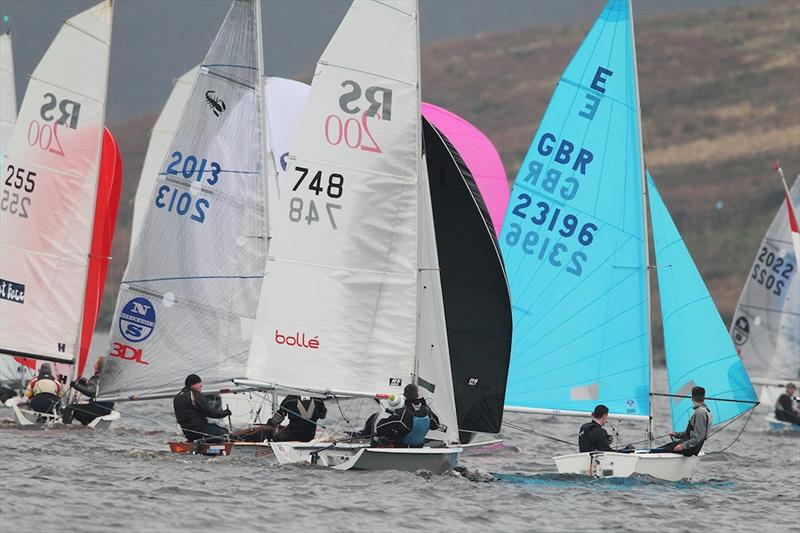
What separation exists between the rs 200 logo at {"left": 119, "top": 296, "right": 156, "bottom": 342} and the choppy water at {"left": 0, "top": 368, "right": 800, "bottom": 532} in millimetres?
1572

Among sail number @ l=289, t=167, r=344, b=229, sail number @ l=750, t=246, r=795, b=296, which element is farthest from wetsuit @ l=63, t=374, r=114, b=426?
sail number @ l=750, t=246, r=795, b=296

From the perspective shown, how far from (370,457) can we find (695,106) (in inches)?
3508

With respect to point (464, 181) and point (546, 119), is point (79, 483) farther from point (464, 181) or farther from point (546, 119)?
point (546, 119)

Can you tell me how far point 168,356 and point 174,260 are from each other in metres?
1.33

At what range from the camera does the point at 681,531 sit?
15555mm

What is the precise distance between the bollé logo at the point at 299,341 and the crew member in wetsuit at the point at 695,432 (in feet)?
14.4

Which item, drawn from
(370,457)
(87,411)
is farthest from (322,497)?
(87,411)

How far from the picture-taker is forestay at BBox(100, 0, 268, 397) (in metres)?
20.9

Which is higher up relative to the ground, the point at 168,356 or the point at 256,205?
the point at 256,205

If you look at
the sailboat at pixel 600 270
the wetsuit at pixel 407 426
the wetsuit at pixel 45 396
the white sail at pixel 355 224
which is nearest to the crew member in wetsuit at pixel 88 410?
the wetsuit at pixel 45 396

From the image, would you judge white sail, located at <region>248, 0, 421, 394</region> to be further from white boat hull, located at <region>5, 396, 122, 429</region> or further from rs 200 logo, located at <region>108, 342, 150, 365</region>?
white boat hull, located at <region>5, 396, 122, 429</region>

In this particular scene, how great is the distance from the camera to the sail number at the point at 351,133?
1848cm

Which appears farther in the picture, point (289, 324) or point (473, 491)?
point (289, 324)

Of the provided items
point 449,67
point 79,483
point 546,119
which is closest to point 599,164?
point 546,119
